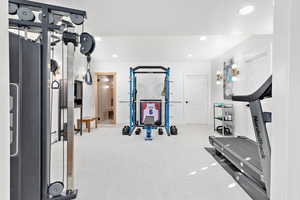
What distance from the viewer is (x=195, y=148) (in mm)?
3848

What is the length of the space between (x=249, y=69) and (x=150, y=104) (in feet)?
9.67

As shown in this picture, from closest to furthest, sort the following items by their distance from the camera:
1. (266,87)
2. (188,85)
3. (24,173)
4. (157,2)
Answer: (24,173), (266,87), (157,2), (188,85)

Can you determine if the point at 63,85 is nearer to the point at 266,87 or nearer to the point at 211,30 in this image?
the point at 211,30

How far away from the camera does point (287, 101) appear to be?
88 centimetres

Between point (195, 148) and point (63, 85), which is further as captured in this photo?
point (63, 85)

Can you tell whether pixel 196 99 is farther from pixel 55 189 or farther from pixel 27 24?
pixel 27 24

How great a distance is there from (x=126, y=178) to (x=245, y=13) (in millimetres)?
3168

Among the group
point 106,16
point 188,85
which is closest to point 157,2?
point 106,16

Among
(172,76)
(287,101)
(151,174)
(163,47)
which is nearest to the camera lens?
(287,101)

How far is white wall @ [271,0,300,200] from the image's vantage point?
33.5 inches

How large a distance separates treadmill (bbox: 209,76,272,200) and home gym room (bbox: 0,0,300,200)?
0.01 meters

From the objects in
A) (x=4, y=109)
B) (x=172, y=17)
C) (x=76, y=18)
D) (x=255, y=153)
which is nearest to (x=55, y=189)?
(x=4, y=109)

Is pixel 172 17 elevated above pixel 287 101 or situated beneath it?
elevated above

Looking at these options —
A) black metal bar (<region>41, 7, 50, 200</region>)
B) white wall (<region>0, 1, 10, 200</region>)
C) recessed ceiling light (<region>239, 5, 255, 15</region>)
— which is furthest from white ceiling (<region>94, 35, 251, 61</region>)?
white wall (<region>0, 1, 10, 200</region>)
